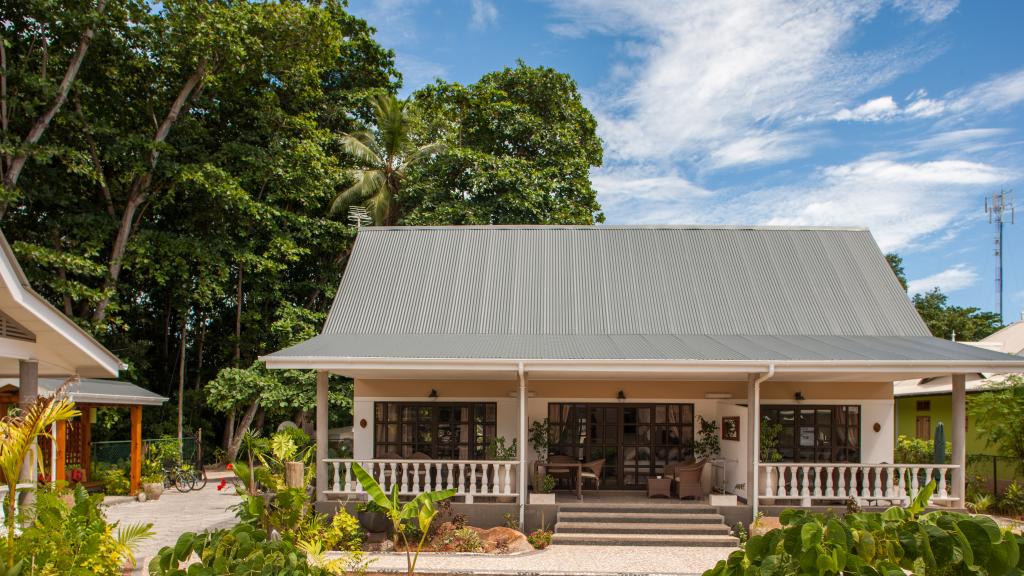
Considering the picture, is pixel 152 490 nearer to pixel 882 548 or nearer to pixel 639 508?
pixel 639 508

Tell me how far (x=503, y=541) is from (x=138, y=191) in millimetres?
15791

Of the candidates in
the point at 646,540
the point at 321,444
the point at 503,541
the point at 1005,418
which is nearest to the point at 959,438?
the point at 1005,418

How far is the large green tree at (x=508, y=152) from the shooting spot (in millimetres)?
23516

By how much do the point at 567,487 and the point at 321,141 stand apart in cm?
1519

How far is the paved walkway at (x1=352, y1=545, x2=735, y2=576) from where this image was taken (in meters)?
9.35

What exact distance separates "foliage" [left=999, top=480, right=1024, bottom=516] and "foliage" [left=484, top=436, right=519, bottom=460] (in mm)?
9186

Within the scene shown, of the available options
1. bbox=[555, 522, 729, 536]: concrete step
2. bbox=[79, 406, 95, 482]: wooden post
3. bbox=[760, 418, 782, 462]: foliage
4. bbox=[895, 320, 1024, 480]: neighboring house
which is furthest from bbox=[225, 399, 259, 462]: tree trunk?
bbox=[895, 320, 1024, 480]: neighboring house

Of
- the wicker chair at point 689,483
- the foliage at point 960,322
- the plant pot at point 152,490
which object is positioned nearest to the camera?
the wicker chair at point 689,483

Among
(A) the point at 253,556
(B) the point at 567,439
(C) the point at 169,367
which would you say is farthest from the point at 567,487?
(C) the point at 169,367

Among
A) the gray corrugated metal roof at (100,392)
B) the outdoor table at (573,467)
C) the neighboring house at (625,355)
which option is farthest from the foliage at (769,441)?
the gray corrugated metal roof at (100,392)

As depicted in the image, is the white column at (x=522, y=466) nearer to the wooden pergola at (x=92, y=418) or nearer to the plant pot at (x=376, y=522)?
the plant pot at (x=376, y=522)

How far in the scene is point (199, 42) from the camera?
19438 millimetres

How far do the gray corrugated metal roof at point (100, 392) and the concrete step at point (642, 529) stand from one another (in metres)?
10.1

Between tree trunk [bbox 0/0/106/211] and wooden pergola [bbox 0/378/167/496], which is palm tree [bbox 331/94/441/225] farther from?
wooden pergola [bbox 0/378/167/496]
